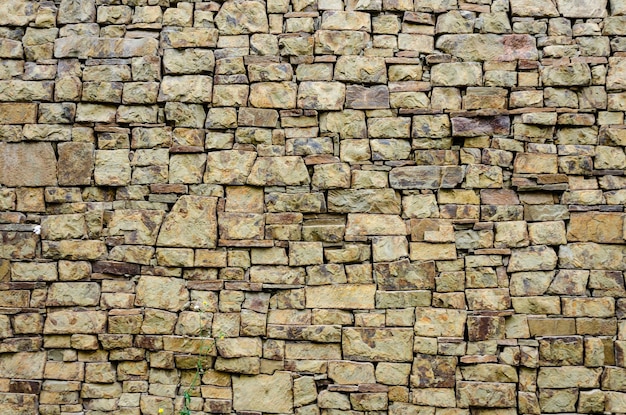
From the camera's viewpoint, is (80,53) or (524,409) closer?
(524,409)

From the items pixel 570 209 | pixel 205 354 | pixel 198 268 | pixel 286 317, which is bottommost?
pixel 205 354

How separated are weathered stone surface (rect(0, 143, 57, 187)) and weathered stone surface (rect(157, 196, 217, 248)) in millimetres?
836

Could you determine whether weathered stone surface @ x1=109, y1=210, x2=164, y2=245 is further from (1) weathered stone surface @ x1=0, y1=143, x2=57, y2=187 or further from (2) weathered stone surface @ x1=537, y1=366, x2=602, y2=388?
(2) weathered stone surface @ x1=537, y1=366, x2=602, y2=388

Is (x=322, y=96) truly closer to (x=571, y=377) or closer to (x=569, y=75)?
(x=569, y=75)

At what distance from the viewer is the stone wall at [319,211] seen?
3375 mm

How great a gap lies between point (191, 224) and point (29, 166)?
117 centimetres

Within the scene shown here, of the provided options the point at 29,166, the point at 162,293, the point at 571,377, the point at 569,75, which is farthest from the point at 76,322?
the point at 569,75

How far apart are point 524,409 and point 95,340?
2795mm

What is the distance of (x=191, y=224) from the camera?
3.46 metres

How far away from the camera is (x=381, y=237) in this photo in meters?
3.43

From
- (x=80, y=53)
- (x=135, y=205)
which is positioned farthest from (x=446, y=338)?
(x=80, y=53)

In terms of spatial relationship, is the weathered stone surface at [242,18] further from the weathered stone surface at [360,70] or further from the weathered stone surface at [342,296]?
the weathered stone surface at [342,296]

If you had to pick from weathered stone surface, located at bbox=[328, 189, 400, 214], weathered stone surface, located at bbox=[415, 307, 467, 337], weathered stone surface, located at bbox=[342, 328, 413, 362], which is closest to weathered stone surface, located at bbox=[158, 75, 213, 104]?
weathered stone surface, located at bbox=[328, 189, 400, 214]

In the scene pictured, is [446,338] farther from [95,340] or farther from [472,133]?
[95,340]
